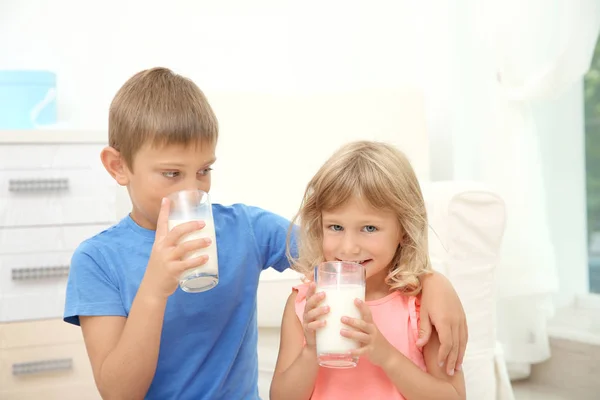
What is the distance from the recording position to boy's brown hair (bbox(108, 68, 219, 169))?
133 cm

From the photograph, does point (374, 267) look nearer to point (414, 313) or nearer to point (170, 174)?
point (414, 313)

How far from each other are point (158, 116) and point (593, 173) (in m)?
2.25

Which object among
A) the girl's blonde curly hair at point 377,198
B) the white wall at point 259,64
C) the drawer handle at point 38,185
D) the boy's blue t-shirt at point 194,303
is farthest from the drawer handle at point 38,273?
the girl's blonde curly hair at point 377,198

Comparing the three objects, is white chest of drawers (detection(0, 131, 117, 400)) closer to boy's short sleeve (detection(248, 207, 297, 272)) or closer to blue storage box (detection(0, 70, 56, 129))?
blue storage box (detection(0, 70, 56, 129))

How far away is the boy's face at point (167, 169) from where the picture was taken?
52.1 inches

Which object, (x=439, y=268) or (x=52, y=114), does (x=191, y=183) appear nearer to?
(x=439, y=268)

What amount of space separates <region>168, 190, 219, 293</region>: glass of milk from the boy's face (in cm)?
12

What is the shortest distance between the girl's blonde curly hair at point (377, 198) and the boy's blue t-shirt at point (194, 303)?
0.14 meters

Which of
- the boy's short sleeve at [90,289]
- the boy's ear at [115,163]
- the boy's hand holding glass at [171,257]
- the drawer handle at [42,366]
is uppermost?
the boy's ear at [115,163]

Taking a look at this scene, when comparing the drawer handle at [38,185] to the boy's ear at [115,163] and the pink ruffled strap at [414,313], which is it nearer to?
the boy's ear at [115,163]

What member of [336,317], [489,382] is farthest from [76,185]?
[336,317]

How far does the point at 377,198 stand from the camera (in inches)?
50.9

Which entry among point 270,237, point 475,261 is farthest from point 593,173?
point 270,237

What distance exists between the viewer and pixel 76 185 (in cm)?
262
